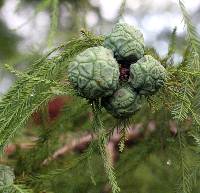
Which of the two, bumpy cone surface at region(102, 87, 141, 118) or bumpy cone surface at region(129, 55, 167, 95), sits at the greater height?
bumpy cone surface at region(129, 55, 167, 95)

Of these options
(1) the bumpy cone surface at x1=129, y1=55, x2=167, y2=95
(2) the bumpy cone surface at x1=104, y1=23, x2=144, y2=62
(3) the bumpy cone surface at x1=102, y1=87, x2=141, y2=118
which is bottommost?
(3) the bumpy cone surface at x1=102, y1=87, x2=141, y2=118

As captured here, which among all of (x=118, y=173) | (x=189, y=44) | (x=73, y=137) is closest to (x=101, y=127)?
(x=189, y=44)

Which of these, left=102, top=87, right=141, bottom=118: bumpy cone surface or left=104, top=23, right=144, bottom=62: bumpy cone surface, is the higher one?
left=104, top=23, right=144, bottom=62: bumpy cone surface

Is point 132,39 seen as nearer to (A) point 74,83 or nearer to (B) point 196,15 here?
(A) point 74,83
